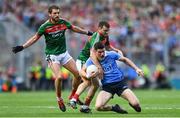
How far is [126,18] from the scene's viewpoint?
38.9 meters

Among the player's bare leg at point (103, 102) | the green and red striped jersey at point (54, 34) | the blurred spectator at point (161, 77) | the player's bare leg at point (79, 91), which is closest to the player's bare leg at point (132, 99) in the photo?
the player's bare leg at point (103, 102)

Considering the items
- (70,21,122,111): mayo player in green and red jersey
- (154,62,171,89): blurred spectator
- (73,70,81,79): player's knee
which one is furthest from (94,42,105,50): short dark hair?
(154,62,171,89): blurred spectator

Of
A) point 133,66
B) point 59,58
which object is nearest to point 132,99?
point 133,66

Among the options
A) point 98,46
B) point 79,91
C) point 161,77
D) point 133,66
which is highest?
point 98,46

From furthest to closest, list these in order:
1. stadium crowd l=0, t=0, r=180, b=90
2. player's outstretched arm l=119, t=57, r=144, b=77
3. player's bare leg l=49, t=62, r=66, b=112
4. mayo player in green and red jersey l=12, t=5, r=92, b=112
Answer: stadium crowd l=0, t=0, r=180, b=90 < mayo player in green and red jersey l=12, t=5, r=92, b=112 < player's bare leg l=49, t=62, r=66, b=112 < player's outstretched arm l=119, t=57, r=144, b=77

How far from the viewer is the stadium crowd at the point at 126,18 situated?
122 ft

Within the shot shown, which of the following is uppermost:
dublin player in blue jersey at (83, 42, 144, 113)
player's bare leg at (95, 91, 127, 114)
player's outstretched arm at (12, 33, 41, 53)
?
player's outstretched arm at (12, 33, 41, 53)

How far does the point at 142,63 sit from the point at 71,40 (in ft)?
13.0

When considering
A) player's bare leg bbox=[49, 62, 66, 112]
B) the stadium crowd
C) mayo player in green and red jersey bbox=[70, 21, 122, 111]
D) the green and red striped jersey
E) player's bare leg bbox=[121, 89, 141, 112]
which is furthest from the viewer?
the stadium crowd

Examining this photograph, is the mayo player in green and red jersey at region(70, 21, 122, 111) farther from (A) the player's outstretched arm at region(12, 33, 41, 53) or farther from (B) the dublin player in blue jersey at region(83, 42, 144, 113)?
(A) the player's outstretched arm at region(12, 33, 41, 53)

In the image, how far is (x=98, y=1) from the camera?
133ft

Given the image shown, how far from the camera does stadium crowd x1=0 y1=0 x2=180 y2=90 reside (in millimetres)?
37312

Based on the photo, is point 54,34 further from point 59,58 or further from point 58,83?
point 58,83

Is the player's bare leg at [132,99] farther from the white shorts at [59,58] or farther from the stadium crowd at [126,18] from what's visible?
the stadium crowd at [126,18]
